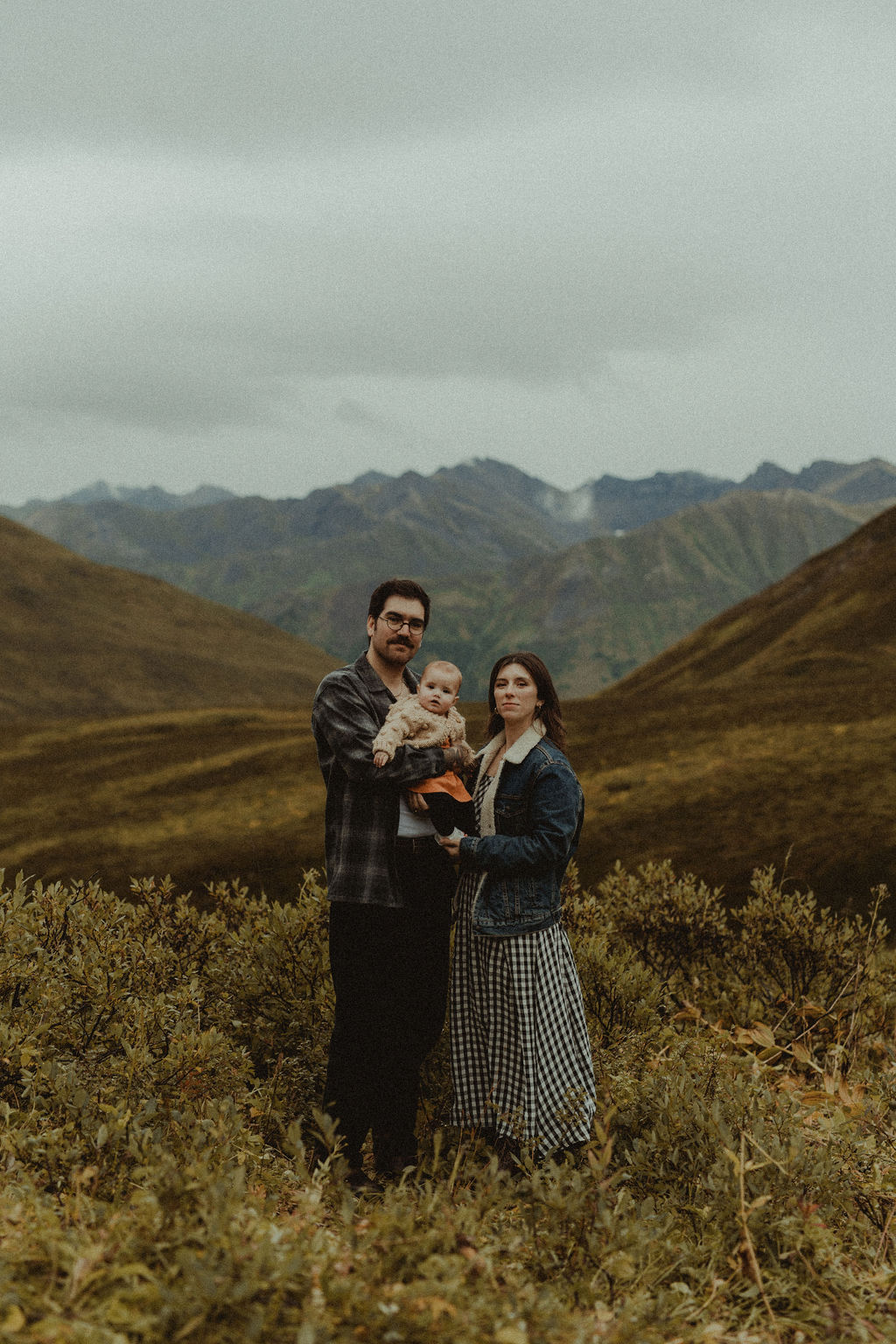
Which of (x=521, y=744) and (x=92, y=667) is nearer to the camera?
(x=521, y=744)

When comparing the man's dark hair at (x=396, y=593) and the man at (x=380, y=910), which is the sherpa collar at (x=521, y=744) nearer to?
the man at (x=380, y=910)

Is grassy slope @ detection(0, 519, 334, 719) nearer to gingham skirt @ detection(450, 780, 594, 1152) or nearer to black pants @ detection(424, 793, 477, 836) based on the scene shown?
gingham skirt @ detection(450, 780, 594, 1152)

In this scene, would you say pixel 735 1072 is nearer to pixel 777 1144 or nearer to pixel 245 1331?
pixel 777 1144

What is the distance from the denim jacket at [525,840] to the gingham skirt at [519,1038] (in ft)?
0.43

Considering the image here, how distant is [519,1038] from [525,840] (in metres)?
1.35

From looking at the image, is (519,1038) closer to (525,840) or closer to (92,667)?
(525,840)

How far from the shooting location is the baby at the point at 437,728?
6.09m

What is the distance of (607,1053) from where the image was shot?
7.73m

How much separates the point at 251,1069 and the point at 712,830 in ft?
60.2

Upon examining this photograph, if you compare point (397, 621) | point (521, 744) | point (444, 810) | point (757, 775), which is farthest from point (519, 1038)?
point (757, 775)

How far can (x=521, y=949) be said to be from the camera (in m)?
6.16

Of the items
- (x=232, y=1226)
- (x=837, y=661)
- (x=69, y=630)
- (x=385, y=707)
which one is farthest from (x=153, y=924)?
(x=69, y=630)

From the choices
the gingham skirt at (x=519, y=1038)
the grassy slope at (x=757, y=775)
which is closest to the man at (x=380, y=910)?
the gingham skirt at (x=519, y=1038)

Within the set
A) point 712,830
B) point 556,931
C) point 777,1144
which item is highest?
point 556,931
